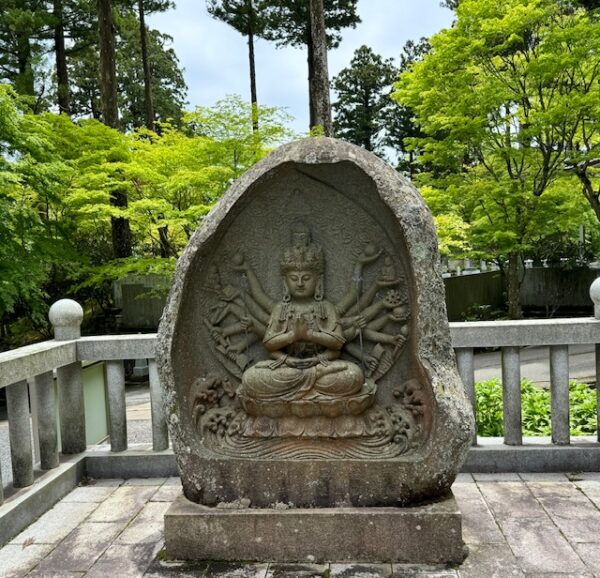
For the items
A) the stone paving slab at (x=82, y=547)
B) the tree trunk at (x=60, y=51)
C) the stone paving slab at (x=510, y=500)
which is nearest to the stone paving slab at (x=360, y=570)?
the stone paving slab at (x=510, y=500)

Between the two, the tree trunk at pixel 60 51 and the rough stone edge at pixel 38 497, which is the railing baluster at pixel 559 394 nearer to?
the rough stone edge at pixel 38 497

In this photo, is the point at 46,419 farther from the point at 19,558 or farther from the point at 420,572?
the point at 420,572

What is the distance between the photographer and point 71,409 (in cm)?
528

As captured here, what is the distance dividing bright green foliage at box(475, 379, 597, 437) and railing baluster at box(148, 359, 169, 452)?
3378mm

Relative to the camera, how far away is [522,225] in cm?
1333

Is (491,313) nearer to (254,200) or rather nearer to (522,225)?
(522,225)

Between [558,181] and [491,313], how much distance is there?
6386 mm

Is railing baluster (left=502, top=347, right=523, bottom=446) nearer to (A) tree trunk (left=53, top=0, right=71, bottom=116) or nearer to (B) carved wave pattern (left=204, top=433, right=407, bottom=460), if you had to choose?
(B) carved wave pattern (left=204, top=433, right=407, bottom=460)

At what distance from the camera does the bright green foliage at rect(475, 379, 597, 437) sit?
650 cm

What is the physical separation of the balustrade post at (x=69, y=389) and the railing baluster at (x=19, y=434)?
68cm

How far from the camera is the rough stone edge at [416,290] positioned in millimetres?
3750

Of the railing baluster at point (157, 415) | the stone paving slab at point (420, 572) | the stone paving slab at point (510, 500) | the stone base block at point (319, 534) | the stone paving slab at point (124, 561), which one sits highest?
the railing baluster at point (157, 415)

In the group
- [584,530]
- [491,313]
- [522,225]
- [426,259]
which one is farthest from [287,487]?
[491,313]

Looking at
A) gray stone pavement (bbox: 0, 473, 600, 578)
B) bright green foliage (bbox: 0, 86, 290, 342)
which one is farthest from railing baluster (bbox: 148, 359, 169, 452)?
bright green foliage (bbox: 0, 86, 290, 342)
